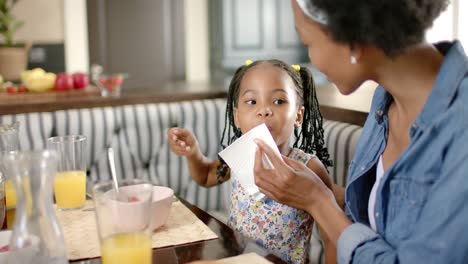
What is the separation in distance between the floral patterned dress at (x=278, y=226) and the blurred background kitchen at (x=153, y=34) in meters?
3.43

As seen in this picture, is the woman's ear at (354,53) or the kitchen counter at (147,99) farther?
the kitchen counter at (147,99)

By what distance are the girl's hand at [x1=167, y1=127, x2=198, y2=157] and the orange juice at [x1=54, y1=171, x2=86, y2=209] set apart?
322 mm

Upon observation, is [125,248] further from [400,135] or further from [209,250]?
[400,135]

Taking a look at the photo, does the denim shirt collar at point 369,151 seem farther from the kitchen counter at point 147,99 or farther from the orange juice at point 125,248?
the kitchen counter at point 147,99

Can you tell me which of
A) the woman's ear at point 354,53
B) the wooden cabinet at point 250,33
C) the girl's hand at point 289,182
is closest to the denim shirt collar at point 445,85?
the woman's ear at point 354,53

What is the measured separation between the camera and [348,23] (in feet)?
3.10

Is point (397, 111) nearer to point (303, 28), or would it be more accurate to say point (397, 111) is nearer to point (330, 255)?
point (303, 28)

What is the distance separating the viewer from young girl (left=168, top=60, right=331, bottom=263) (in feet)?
4.81

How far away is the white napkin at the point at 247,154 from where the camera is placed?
1.25m

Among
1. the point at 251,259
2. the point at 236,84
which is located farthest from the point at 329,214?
the point at 236,84

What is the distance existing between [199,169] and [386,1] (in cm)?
98

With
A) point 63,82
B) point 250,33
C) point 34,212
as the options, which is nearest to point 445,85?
point 34,212

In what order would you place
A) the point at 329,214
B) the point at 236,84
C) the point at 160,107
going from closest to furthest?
1. the point at 329,214
2. the point at 236,84
3. the point at 160,107

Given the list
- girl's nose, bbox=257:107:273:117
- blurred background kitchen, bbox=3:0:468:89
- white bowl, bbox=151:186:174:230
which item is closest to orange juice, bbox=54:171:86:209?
white bowl, bbox=151:186:174:230
